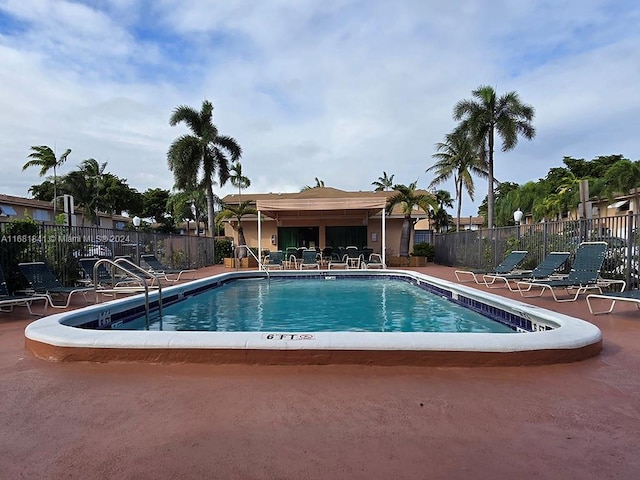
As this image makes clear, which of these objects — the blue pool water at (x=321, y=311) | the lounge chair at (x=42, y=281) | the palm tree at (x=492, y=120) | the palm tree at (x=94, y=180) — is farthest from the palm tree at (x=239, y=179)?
the lounge chair at (x=42, y=281)

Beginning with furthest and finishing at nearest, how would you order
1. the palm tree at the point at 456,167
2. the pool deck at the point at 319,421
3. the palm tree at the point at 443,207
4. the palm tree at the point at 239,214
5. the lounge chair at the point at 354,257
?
the palm tree at the point at 443,207 < the palm tree at the point at 456,167 < the palm tree at the point at 239,214 < the lounge chair at the point at 354,257 < the pool deck at the point at 319,421

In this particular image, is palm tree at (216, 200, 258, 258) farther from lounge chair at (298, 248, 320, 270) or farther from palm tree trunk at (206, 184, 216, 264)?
lounge chair at (298, 248, 320, 270)

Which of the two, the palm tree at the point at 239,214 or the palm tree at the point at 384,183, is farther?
the palm tree at the point at 384,183

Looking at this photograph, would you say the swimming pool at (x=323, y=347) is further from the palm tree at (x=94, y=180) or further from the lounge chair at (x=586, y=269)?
the palm tree at (x=94, y=180)

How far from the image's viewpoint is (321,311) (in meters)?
8.70

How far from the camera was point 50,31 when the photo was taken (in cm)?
917

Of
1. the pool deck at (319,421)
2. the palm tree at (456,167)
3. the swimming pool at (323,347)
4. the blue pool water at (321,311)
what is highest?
the palm tree at (456,167)

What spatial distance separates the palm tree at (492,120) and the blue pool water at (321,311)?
1261 cm

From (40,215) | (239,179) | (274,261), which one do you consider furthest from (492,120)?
(40,215)

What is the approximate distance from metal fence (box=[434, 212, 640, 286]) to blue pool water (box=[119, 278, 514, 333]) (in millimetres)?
3394

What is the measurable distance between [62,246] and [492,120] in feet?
66.1

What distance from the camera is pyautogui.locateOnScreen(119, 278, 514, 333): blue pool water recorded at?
719 cm

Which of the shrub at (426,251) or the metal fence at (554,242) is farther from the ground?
the metal fence at (554,242)

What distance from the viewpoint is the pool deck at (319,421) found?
2326 millimetres
